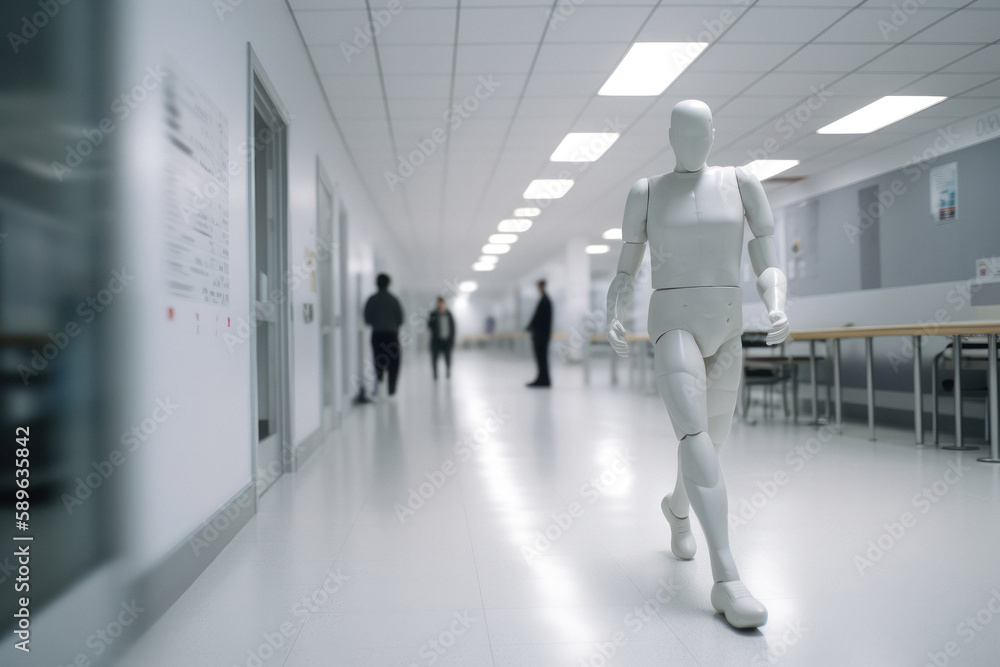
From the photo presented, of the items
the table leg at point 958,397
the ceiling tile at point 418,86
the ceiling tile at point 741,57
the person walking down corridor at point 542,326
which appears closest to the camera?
the table leg at point 958,397

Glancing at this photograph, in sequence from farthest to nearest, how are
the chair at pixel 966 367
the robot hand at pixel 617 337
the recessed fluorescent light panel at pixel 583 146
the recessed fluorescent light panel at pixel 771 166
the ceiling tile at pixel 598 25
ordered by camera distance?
the recessed fluorescent light panel at pixel 771 166, the recessed fluorescent light panel at pixel 583 146, the chair at pixel 966 367, the ceiling tile at pixel 598 25, the robot hand at pixel 617 337

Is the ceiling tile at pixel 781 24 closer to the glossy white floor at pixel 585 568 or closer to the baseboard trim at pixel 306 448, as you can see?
the glossy white floor at pixel 585 568

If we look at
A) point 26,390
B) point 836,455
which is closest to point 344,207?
point 836,455

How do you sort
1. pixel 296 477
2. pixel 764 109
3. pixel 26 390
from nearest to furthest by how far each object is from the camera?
1. pixel 26 390
2. pixel 296 477
3. pixel 764 109

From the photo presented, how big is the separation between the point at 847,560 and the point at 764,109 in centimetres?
499

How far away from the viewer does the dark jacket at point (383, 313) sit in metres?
8.63

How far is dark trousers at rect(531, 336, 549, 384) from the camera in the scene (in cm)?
1009

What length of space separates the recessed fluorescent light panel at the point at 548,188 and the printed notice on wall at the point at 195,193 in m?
6.70

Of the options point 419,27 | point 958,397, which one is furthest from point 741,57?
point 958,397

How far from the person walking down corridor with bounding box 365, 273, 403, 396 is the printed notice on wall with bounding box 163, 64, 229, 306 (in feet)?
19.1

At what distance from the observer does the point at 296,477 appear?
4078 mm

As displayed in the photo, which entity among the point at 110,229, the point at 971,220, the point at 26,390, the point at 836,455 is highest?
the point at 971,220

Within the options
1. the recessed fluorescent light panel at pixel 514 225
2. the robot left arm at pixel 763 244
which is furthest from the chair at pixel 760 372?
the recessed fluorescent light panel at pixel 514 225

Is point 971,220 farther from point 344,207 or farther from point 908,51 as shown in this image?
point 344,207
